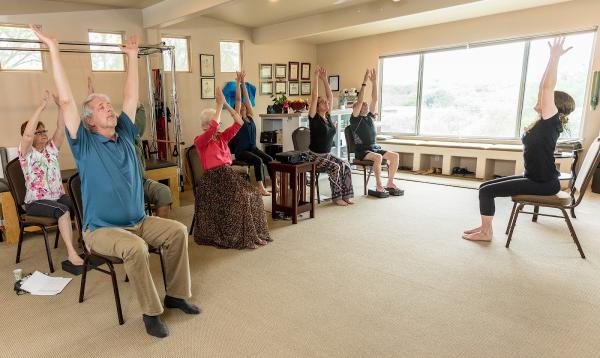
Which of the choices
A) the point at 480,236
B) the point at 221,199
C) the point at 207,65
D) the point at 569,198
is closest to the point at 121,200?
the point at 221,199

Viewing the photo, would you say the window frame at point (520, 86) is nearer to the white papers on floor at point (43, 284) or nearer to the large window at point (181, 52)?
the large window at point (181, 52)

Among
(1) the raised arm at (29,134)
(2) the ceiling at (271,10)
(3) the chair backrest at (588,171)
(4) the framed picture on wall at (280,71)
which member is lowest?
(3) the chair backrest at (588,171)

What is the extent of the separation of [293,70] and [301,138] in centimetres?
350

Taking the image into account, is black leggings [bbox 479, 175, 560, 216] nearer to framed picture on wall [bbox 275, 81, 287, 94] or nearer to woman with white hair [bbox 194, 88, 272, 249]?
woman with white hair [bbox 194, 88, 272, 249]

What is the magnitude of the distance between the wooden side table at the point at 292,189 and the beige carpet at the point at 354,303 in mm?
464

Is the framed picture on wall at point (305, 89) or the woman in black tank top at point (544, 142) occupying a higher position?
the framed picture on wall at point (305, 89)

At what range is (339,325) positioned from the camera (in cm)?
218

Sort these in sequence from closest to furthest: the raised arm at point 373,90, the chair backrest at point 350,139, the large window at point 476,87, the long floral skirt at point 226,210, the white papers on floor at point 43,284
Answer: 1. the white papers on floor at point 43,284
2. the long floral skirt at point 226,210
3. the raised arm at point 373,90
4. the chair backrest at point 350,139
5. the large window at point 476,87

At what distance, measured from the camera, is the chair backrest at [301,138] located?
16.3ft

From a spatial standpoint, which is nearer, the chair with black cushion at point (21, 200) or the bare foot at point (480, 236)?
the chair with black cushion at point (21, 200)

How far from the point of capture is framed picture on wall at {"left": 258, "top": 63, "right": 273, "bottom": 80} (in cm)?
752

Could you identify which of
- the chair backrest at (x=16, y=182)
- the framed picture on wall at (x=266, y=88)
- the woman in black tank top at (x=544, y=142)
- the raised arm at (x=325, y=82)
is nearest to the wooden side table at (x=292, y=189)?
the raised arm at (x=325, y=82)

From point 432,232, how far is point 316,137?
1758 millimetres

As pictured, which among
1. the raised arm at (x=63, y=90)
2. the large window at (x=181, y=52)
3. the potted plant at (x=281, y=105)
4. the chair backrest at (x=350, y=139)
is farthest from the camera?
the large window at (x=181, y=52)
